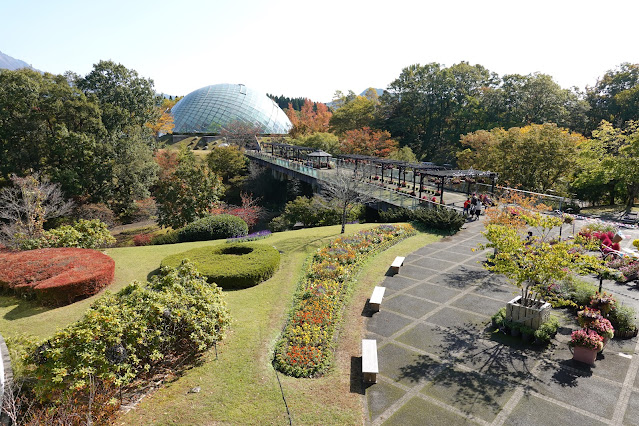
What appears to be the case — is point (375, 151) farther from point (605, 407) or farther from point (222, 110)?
point (222, 110)

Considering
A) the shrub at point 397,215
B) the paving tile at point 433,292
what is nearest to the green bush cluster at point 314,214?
the shrub at point 397,215

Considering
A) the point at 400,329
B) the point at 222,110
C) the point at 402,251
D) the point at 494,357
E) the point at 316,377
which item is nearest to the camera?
the point at 316,377

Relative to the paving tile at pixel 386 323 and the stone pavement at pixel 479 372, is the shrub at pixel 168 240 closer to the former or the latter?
the stone pavement at pixel 479 372

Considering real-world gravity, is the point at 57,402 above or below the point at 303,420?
above

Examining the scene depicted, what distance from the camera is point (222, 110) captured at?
8562 cm

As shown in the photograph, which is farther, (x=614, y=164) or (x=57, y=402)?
(x=614, y=164)

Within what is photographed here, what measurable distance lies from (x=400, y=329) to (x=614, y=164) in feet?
71.9

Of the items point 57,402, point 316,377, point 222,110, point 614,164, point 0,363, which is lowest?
point 316,377

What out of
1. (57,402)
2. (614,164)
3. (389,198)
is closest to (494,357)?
(57,402)

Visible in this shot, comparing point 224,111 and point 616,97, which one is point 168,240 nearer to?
point 616,97

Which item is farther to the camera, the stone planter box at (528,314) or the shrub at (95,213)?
the shrub at (95,213)

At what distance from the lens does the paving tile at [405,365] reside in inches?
326

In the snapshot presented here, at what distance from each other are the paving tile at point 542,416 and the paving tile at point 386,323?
3.72 metres

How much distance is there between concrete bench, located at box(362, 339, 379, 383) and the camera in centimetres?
801
